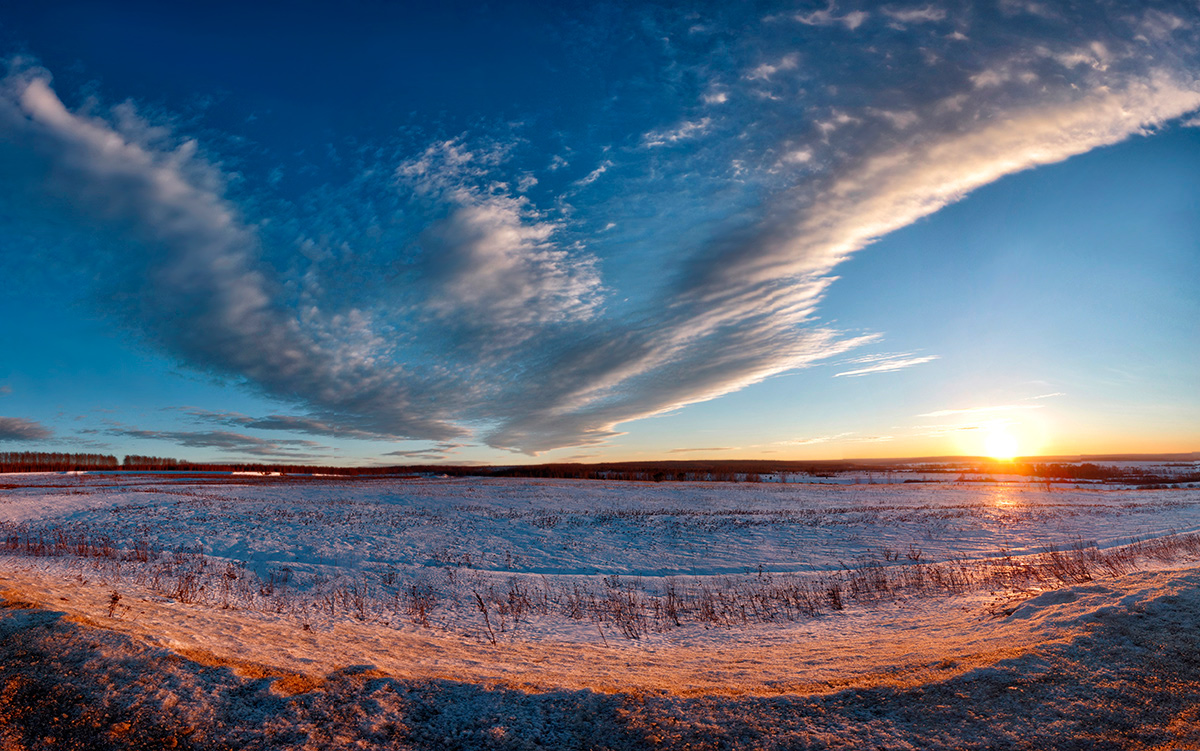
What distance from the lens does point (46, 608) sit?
5582 mm

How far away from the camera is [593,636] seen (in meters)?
10.2

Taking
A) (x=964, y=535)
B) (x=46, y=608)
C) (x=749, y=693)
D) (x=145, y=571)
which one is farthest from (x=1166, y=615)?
(x=964, y=535)

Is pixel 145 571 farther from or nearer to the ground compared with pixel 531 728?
nearer to the ground

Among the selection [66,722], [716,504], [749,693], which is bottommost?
[716,504]

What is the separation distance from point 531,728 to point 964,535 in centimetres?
2618

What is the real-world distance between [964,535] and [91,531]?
112ft

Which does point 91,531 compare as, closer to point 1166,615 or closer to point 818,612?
point 818,612

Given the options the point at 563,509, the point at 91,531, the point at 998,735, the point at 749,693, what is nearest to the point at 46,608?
the point at 749,693

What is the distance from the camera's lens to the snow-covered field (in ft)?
12.8

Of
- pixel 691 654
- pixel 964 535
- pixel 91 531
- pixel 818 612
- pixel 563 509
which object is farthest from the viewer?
pixel 563 509

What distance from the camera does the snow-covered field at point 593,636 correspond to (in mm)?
3916

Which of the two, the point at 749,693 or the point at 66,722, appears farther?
the point at 749,693

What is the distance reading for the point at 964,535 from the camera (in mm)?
24312

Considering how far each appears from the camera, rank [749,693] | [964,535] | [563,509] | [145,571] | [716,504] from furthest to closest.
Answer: [716,504], [563,509], [964,535], [145,571], [749,693]
